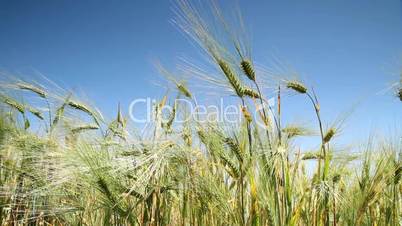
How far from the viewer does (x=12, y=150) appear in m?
2.77

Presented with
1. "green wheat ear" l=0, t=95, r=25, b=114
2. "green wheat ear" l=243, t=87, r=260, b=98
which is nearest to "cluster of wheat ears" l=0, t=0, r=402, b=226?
"green wheat ear" l=243, t=87, r=260, b=98

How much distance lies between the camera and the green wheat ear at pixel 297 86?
208 cm

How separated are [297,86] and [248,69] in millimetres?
342

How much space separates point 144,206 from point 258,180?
623 millimetres

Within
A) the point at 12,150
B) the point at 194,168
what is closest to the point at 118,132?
the point at 194,168

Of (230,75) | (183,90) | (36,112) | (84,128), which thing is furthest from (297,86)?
(36,112)

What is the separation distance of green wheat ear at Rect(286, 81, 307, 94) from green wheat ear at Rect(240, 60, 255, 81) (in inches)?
11.3

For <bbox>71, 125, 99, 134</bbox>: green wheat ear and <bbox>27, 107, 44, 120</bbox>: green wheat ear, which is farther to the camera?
<bbox>27, 107, 44, 120</bbox>: green wheat ear

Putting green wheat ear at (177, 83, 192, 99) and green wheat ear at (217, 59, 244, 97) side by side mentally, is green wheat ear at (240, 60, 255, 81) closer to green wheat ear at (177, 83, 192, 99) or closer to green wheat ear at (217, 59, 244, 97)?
green wheat ear at (217, 59, 244, 97)

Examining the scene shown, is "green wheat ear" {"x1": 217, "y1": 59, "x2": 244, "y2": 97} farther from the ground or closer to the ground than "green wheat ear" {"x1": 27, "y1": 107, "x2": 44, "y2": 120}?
farther from the ground

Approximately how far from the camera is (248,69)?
1931mm

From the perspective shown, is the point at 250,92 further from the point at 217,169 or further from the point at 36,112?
the point at 36,112

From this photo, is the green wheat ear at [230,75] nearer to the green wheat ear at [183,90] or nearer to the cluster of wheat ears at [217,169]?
the cluster of wheat ears at [217,169]

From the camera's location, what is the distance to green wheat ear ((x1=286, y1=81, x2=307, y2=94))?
2.08m
